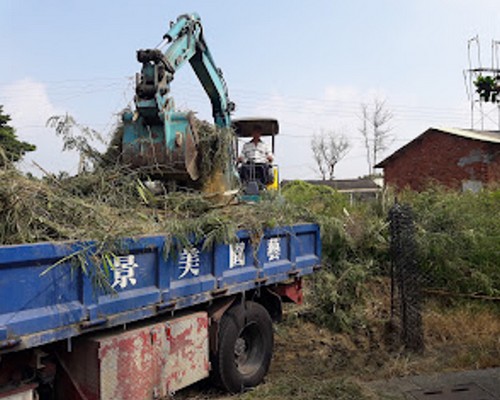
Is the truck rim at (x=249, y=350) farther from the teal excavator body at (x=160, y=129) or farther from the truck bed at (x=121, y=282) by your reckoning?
the teal excavator body at (x=160, y=129)

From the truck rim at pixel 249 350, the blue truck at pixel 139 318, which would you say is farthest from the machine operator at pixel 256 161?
the truck rim at pixel 249 350

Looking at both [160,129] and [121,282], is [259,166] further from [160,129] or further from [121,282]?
[121,282]

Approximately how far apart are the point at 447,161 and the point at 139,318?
886 inches

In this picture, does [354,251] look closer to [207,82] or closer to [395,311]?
[395,311]

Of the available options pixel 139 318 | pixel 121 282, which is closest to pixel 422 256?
pixel 139 318

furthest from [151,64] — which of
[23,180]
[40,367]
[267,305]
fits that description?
[40,367]

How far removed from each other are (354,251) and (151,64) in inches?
190

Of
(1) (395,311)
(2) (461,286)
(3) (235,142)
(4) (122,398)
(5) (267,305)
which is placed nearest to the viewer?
(4) (122,398)

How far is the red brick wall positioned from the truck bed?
16.3 m

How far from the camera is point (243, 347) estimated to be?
17.0 feet

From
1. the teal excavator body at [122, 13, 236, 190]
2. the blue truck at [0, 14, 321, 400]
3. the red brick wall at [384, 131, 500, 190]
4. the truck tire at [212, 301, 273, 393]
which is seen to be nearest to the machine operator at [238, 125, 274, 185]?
the blue truck at [0, 14, 321, 400]

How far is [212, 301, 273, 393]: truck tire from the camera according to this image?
468cm

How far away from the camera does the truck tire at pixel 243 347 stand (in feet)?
15.3

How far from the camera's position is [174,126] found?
19.6 feet
